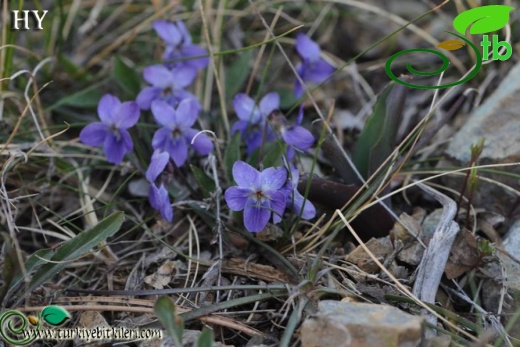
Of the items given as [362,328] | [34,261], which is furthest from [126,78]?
[362,328]

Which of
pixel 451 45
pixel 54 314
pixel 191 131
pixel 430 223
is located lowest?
pixel 54 314

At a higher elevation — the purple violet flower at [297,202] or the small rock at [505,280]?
the purple violet flower at [297,202]

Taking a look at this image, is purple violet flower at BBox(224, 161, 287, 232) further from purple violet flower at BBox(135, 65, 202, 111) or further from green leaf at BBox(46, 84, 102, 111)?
green leaf at BBox(46, 84, 102, 111)

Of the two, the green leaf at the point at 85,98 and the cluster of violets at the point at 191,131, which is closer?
the cluster of violets at the point at 191,131

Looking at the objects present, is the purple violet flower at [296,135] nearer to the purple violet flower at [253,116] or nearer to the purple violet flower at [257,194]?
the purple violet flower at [253,116]

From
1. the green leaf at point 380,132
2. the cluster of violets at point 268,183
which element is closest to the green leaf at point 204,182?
the cluster of violets at point 268,183

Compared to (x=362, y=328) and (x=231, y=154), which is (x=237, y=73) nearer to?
(x=231, y=154)
